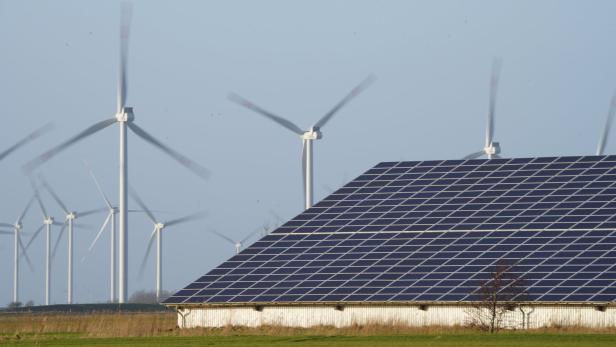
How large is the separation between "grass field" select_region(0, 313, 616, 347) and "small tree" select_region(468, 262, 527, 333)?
1083 millimetres

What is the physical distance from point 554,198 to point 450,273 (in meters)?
8.51

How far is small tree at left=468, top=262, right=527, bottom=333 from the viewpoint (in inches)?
2379

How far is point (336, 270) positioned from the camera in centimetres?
6919

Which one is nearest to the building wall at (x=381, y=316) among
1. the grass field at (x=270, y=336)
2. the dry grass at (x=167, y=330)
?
the dry grass at (x=167, y=330)

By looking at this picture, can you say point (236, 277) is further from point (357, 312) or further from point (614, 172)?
point (614, 172)

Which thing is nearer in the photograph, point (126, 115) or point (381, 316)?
point (381, 316)

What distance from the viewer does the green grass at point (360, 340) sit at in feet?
167

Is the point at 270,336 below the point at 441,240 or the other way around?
below

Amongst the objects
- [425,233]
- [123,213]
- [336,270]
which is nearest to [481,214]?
[425,233]

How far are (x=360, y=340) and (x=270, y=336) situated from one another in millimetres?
6785

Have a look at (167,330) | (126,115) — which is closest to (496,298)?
(167,330)

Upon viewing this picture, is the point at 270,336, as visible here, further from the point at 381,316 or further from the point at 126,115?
the point at 126,115

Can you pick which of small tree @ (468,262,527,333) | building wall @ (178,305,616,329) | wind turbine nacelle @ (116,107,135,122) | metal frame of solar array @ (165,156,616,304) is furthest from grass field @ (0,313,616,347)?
wind turbine nacelle @ (116,107,135,122)

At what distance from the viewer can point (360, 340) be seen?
54531 mm
